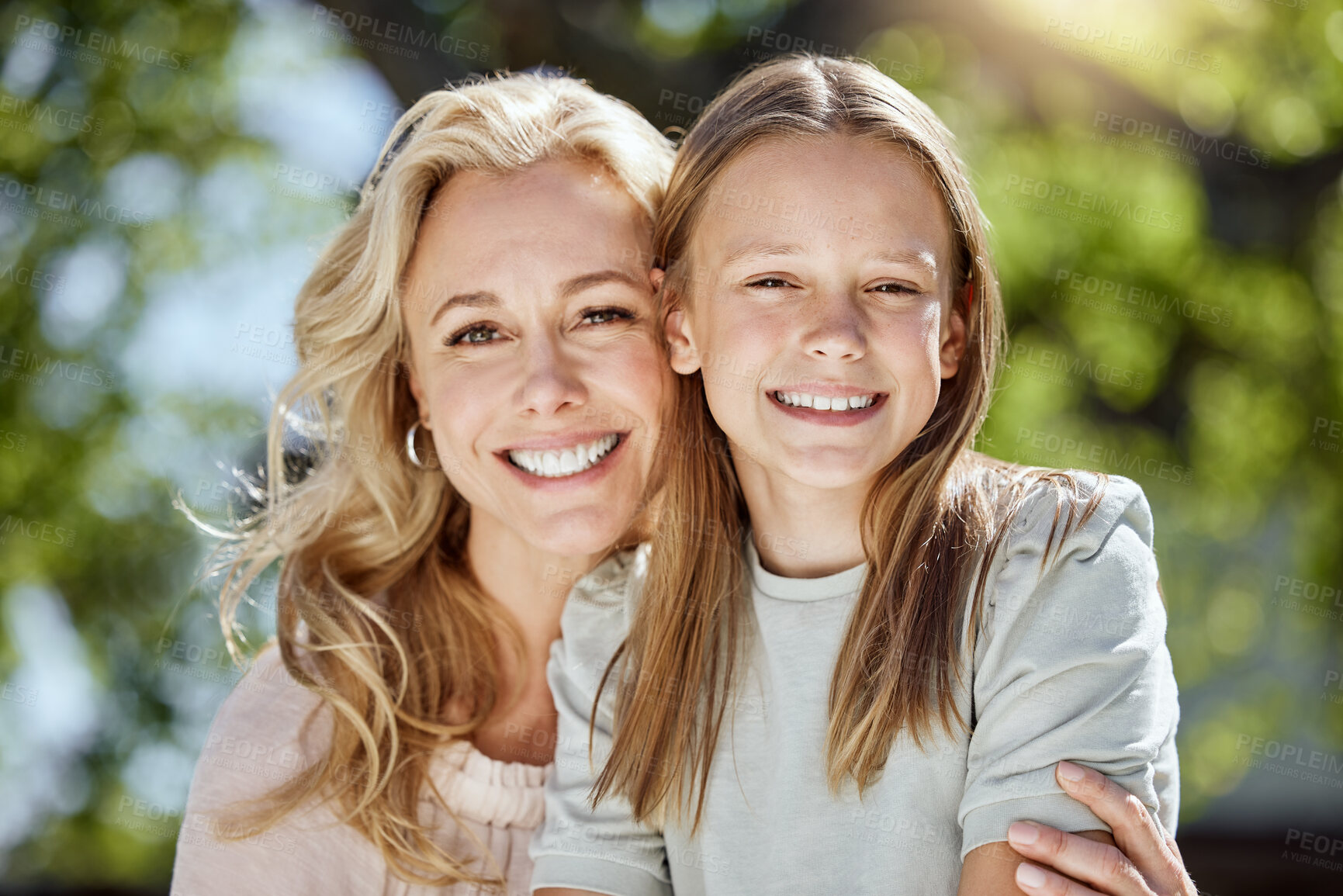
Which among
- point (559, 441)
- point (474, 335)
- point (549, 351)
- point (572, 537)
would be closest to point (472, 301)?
point (474, 335)

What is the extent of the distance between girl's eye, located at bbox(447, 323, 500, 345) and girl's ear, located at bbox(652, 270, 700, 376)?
37 centimetres

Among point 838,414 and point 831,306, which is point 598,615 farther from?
point 831,306

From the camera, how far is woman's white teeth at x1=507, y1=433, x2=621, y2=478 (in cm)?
249

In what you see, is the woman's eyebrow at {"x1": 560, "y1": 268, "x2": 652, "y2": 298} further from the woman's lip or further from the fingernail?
the fingernail

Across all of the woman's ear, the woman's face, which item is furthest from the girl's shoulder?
the woman's ear

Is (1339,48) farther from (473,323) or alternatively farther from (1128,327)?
(473,323)

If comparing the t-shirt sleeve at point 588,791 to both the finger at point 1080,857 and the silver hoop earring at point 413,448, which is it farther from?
the finger at point 1080,857

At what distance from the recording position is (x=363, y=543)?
116 inches

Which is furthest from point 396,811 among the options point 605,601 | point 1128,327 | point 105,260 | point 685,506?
point 1128,327

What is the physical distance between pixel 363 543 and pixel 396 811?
681mm

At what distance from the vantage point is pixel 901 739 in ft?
6.84

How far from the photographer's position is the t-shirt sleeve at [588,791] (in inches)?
89.6

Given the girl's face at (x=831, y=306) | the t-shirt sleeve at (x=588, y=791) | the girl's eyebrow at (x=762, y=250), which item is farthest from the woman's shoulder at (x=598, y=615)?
the girl's eyebrow at (x=762, y=250)

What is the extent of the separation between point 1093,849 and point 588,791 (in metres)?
0.95
